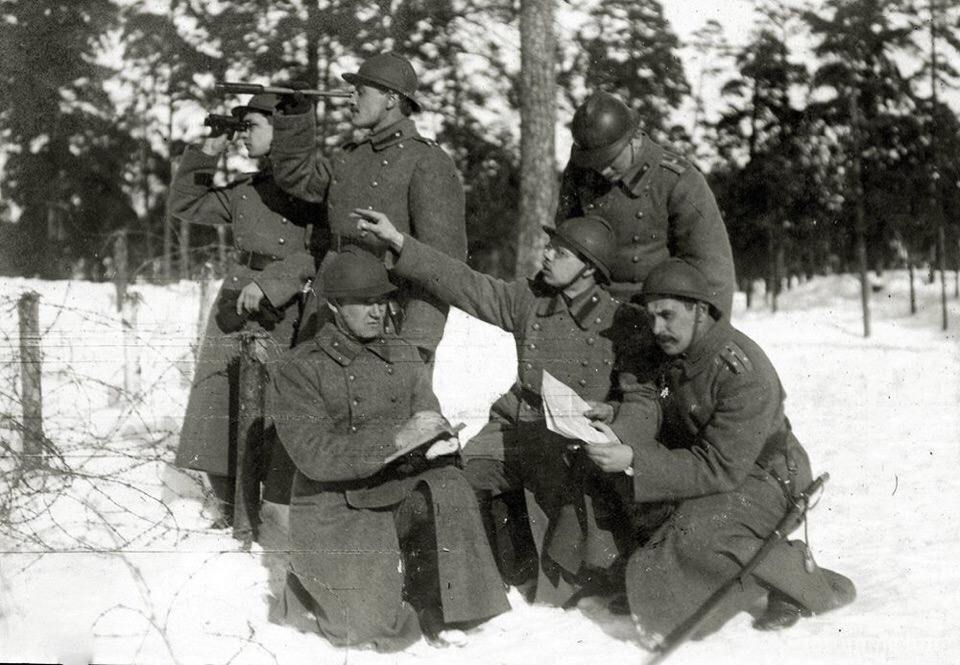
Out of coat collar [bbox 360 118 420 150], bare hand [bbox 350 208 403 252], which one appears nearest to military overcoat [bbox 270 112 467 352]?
coat collar [bbox 360 118 420 150]

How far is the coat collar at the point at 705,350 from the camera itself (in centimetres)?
404

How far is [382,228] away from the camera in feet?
14.3

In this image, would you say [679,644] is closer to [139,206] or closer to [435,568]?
[435,568]

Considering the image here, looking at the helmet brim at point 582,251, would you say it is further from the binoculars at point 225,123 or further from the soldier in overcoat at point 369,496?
the binoculars at point 225,123

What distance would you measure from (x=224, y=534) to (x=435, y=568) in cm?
129

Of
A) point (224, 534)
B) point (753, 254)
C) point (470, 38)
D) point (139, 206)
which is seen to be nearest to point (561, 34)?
point (470, 38)

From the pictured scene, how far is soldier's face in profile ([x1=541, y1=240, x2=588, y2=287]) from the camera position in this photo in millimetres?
4309

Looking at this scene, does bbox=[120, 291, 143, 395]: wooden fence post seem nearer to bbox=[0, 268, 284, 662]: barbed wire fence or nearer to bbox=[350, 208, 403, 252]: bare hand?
bbox=[0, 268, 284, 662]: barbed wire fence

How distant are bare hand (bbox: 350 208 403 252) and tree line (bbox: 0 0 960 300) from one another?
1834mm

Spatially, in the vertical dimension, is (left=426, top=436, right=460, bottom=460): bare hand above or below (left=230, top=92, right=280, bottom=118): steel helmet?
below

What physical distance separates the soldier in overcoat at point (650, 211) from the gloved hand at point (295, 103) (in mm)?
1308

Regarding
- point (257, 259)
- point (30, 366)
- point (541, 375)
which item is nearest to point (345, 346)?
point (541, 375)

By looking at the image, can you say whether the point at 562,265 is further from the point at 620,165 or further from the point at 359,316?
the point at 359,316

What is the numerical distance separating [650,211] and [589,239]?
0.46 m
